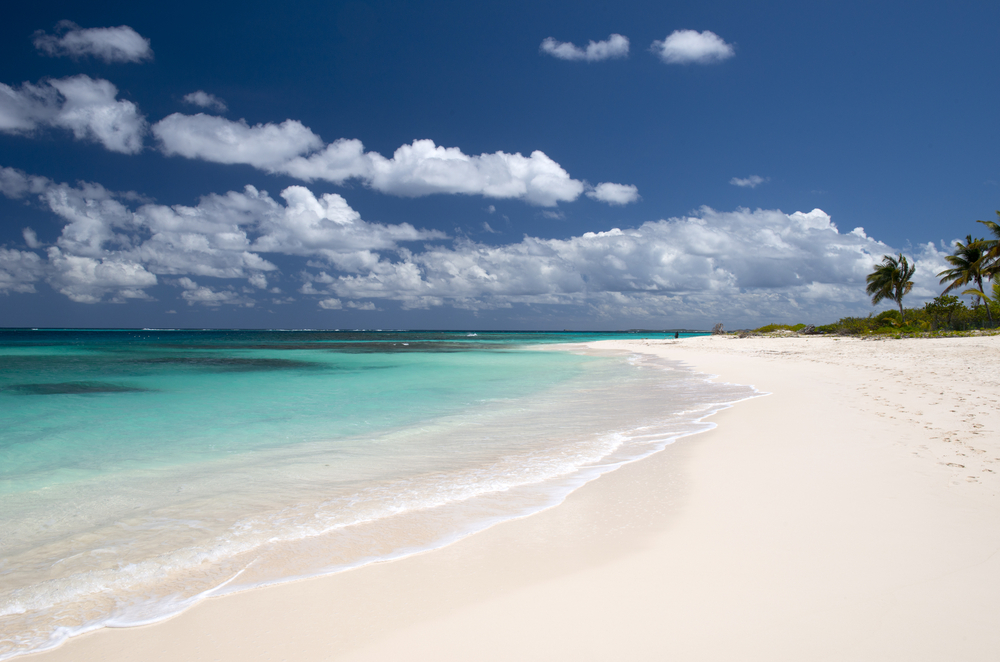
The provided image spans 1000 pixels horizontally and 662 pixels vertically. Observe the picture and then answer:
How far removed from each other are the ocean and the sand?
377mm

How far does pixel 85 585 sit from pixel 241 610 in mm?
1321

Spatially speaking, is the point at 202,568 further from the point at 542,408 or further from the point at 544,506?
the point at 542,408

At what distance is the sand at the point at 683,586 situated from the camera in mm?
2320

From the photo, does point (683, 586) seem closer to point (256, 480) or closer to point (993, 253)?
point (256, 480)

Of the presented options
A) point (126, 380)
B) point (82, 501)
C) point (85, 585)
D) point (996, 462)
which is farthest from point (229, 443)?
point (126, 380)

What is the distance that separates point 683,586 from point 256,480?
4741mm

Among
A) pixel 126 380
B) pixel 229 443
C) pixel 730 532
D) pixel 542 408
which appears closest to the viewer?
pixel 730 532

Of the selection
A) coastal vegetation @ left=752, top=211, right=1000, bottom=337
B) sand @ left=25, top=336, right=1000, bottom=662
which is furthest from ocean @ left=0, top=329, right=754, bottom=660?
coastal vegetation @ left=752, top=211, right=1000, bottom=337

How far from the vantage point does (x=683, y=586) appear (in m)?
2.82

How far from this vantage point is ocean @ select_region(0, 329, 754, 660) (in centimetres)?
322

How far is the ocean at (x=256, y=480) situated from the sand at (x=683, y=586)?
14.9 inches

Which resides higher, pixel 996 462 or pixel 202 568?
pixel 996 462

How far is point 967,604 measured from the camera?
253cm

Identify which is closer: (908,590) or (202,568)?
(908,590)
